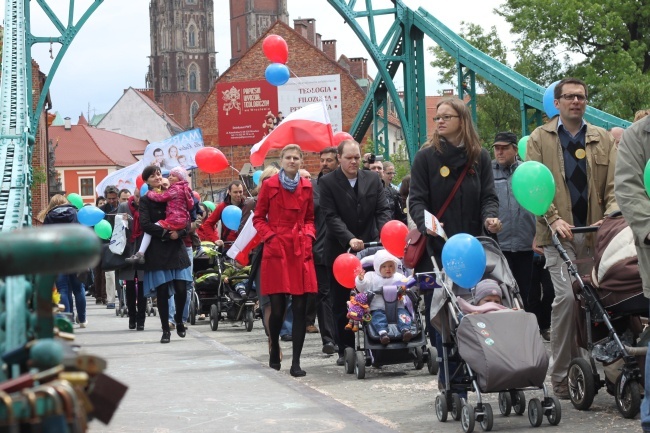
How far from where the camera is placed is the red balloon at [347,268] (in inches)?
408

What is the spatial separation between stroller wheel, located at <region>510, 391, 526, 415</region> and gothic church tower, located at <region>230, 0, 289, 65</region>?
159m

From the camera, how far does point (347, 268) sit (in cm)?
1041

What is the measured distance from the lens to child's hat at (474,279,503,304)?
24.4 ft

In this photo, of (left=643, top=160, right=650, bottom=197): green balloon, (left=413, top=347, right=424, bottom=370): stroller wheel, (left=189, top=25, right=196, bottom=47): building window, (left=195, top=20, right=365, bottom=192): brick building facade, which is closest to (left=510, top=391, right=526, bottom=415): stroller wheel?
(left=643, top=160, right=650, bottom=197): green balloon

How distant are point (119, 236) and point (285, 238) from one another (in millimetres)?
7526

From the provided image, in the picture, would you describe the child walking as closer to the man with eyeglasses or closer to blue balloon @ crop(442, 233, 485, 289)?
the man with eyeglasses

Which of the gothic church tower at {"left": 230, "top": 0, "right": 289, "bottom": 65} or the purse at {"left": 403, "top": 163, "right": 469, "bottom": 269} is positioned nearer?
the purse at {"left": 403, "top": 163, "right": 469, "bottom": 269}

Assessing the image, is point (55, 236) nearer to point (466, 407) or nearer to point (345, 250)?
point (466, 407)

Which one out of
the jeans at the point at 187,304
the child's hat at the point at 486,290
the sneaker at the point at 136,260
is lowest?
the jeans at the point at 187,304

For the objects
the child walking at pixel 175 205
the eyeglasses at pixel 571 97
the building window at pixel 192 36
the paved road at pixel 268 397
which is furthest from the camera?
the building window at pixel 192 36

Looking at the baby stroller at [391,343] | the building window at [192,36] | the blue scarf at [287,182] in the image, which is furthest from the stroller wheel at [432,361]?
the building window at [192,36]

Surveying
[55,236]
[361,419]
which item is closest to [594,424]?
[361,419]

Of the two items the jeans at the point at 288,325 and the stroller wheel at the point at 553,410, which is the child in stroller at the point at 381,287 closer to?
the stroller wheel at the point at 553,410

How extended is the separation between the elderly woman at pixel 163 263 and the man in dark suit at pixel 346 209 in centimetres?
292
